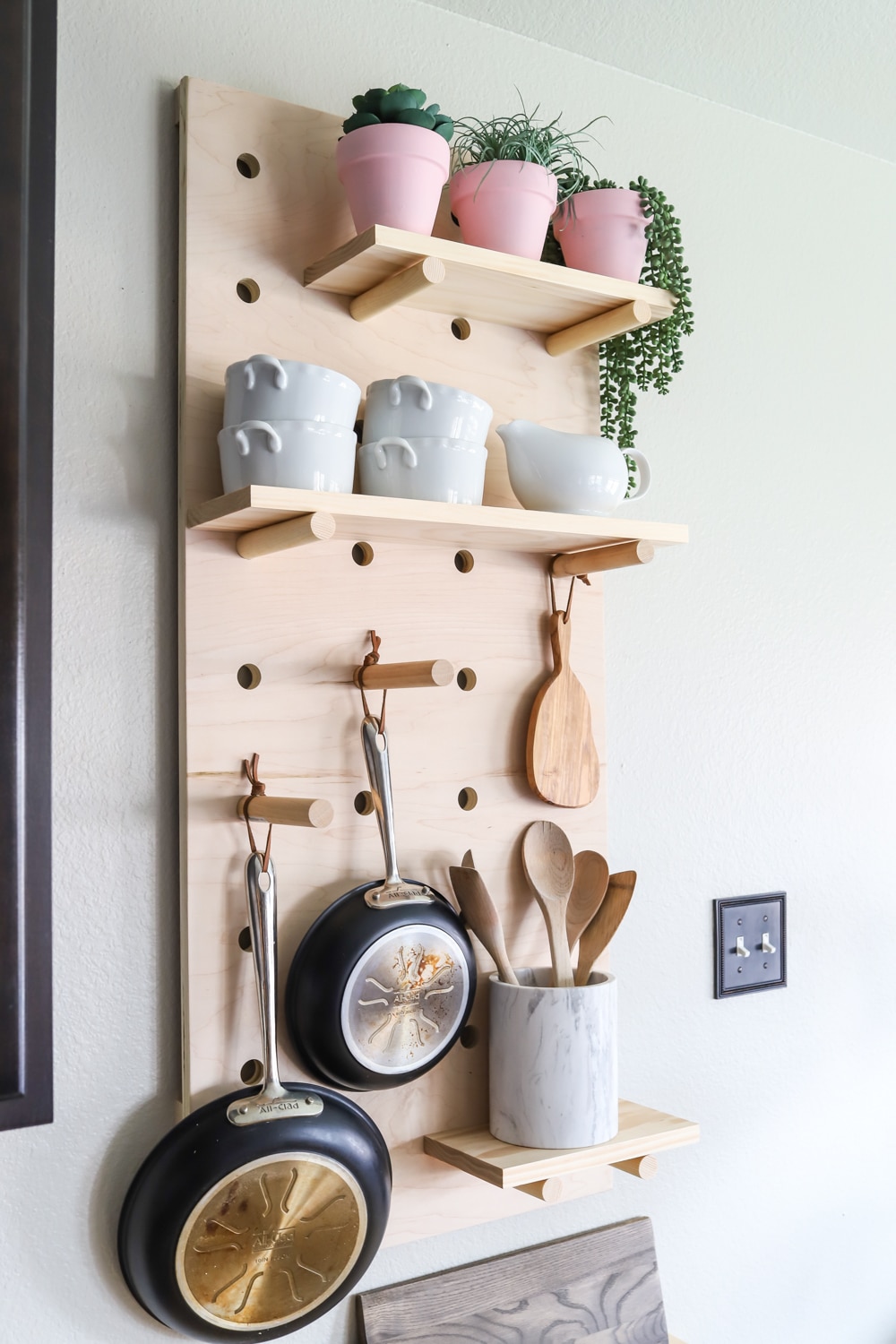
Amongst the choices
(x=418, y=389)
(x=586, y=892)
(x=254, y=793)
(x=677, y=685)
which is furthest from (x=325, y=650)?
(x=677, y=685)

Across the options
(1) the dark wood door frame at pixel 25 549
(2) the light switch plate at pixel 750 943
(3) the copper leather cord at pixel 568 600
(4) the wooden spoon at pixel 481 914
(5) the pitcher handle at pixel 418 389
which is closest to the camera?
(1) the dark wood door frame at pixel 25 549

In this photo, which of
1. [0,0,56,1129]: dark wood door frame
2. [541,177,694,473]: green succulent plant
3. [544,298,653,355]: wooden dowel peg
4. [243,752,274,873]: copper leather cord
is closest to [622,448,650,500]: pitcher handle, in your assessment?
[541,177,694,473]: green succulent plant

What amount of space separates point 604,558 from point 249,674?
36cm

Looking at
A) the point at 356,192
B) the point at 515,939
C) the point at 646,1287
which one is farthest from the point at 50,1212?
the point at 356,192

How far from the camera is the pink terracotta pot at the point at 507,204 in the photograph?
1.04m

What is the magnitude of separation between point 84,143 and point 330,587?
438 millimetres

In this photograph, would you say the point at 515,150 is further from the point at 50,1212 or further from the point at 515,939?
the point at 50,1212

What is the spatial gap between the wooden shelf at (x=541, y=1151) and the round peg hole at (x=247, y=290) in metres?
0.80

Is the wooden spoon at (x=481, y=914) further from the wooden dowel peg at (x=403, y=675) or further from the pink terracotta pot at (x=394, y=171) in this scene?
the pink terracotta pot at (x=394, y=171)

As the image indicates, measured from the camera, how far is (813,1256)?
56.1 inches

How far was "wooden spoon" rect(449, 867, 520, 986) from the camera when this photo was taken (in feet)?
3.57

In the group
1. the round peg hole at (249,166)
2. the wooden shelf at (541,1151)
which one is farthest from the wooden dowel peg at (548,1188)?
the round peg hole at (249,166)

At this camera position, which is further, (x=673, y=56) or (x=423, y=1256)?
(x=673, y=56)

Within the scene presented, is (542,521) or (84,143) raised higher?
(84,143)
